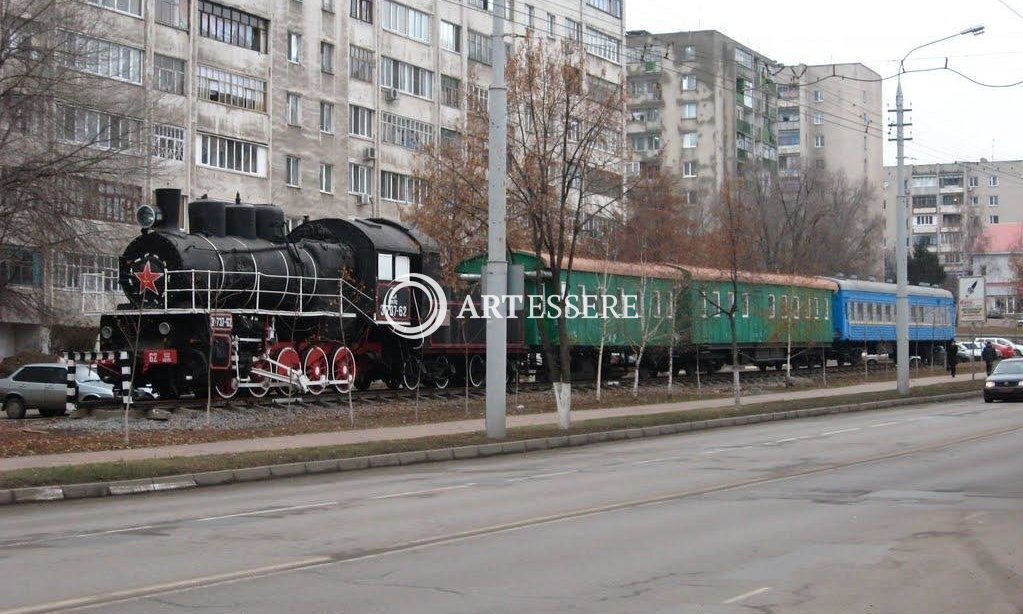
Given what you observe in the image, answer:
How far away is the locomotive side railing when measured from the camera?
988 inches

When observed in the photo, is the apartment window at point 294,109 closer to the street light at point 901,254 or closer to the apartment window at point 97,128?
the apartment window at point 97,128

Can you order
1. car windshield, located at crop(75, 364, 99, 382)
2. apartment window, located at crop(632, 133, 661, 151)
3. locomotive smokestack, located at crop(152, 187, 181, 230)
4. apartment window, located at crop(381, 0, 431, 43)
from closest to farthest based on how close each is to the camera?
locomotive smokestack, located at crop(152, 187, 181, 230) → car windshield, located at crop(75, 364, 99, 382) → apartment window, located at crop(381, 0, 431, 43) → apartment window, located at crop(632, 133, 661, 151)

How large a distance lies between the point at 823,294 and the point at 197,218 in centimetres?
2916

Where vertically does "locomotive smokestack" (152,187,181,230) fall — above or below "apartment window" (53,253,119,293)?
above

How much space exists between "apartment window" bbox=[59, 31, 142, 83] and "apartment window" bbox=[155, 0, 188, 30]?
1.98 metres

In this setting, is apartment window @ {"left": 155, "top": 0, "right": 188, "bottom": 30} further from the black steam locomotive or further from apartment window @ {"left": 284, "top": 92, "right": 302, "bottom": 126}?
the black steam locomotive

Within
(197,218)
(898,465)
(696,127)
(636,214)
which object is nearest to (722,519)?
(898,465)

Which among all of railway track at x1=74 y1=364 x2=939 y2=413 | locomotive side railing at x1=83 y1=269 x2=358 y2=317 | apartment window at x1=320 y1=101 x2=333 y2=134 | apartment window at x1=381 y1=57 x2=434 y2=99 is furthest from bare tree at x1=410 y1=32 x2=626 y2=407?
apartment window at x1=381 y1=57 x2=434 y2=99

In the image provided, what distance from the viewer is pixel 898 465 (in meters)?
16.8

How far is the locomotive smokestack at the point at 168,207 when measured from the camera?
1034 inches

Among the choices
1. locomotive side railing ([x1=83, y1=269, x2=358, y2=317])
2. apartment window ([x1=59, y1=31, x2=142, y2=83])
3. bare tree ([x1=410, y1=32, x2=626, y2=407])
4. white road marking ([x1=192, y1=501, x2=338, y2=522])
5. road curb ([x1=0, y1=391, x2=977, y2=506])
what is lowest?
road curb ([x1=0, y1=391, x2=977, y2=506])

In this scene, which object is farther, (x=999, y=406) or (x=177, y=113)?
(x=177, y=113)

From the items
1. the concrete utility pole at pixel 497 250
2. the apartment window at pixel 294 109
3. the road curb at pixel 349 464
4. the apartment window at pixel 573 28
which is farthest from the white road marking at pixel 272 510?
the apartment window at pixel 573 28

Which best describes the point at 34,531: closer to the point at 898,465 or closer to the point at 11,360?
the point at 898,465
